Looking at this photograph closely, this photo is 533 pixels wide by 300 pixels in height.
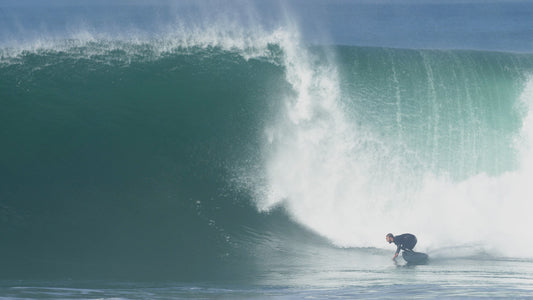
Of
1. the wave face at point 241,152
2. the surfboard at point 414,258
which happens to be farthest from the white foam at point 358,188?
the surfboard at point 414,258

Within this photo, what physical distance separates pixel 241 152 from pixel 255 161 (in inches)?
12.4

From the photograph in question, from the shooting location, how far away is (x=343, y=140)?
1326 cm

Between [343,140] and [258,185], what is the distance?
194cm

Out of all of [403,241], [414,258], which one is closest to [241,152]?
[403,241]

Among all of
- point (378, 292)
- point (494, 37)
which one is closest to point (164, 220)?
point (378, 292)

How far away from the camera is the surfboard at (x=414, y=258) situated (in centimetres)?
1048

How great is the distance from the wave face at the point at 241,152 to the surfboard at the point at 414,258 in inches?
51.0

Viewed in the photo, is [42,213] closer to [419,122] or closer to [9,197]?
[9,197]

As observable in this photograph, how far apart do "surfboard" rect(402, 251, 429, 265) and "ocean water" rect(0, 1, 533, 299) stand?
0.15m

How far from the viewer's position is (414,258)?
34.5ft

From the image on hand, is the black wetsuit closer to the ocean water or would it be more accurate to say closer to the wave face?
the ocean water

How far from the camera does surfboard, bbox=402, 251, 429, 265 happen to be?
1048 centimetres

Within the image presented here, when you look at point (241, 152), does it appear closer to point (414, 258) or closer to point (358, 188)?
point (358, 188)

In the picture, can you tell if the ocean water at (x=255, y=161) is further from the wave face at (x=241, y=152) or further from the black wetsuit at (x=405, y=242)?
the black wetsuit at (x=405, y=242)
